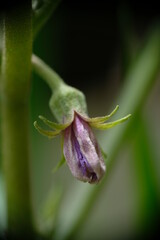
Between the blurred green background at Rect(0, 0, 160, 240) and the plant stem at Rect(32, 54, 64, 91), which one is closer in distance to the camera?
the plant stem at Rect(32, 54, 64, 91)

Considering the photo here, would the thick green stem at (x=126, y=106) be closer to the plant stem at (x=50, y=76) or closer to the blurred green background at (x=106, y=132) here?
the blurred green background at (x=106, y=132)

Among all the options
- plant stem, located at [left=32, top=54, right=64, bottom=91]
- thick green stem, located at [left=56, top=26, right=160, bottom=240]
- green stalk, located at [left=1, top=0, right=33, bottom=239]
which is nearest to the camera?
green stalk, located at [left=1, top=0, right=33, bottom=239]

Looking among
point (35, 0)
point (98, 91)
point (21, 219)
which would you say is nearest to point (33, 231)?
point (21, 219)

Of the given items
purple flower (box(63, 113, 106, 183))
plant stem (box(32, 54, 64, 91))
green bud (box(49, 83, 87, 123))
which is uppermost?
plant stem (box(32, 54, 64, 91))

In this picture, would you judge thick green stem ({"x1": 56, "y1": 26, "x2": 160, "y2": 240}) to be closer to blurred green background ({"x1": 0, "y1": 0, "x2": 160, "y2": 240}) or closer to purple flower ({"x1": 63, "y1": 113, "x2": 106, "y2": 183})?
blurred green background ({"x1": 0, "y1": 0, "x2": 160, "y2": 240})

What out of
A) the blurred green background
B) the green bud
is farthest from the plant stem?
the blurred green background

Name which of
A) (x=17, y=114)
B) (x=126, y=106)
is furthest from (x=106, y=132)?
(x=17, y=114)
